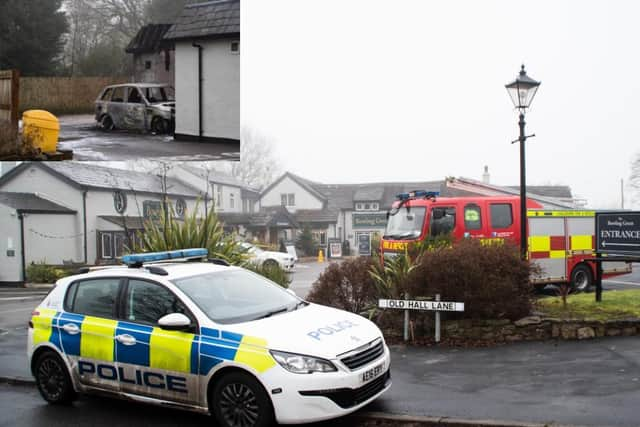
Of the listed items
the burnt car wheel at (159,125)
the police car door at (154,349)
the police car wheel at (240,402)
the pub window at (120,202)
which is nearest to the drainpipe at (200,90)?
the burnt car wheel at (159,125)

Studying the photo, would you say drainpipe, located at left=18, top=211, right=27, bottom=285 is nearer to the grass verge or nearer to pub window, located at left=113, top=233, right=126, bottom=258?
pub window, located at left=113, top=233, right=126, bottom=258

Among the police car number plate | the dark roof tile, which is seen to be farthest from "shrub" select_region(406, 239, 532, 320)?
the dark roof tile

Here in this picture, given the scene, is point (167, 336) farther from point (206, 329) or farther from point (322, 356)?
point (322, 356)

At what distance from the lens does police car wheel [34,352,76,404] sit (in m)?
7.07

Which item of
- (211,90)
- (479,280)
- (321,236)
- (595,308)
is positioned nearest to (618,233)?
(595,308)

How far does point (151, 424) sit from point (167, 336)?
3.20 feet

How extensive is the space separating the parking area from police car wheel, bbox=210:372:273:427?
6.32 m

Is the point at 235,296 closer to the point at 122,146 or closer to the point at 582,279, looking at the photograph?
the point at 122,146

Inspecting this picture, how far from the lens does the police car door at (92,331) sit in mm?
6625

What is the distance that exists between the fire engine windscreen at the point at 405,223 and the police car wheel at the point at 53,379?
29.1 ft

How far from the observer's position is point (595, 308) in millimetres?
9984

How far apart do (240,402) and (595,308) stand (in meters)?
6.52

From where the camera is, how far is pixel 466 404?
20.8ft

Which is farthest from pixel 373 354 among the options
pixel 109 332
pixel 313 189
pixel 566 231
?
pixel 313 189
